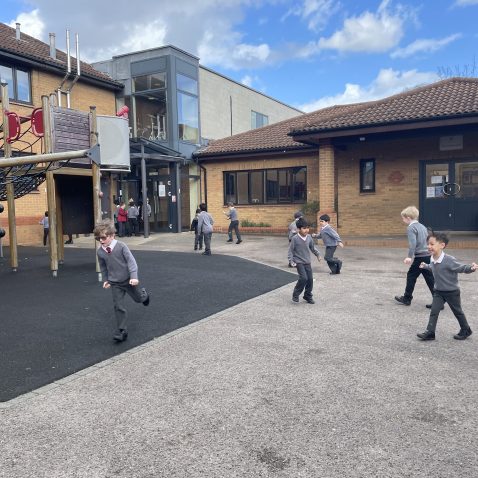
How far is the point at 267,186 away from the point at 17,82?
35.1 ft

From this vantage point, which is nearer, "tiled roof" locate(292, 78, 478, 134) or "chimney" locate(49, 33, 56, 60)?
"tiled roof" locate(292, 78, 478, 134)

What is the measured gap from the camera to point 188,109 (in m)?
23.3

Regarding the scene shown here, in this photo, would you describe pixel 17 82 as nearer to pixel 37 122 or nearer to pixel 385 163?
pixel 37 122

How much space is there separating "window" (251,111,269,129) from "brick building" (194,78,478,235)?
12748mm

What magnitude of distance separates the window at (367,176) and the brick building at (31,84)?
1076cm

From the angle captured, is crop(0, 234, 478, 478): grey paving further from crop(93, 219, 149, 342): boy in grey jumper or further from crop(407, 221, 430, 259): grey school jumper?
crop(407, 221, 430, 259): grey school jumper

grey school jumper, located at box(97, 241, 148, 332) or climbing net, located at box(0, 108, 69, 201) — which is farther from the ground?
climbing net, located at box(0, 108, 69, 201)

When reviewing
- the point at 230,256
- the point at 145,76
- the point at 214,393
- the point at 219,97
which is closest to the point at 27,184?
the point at 230,256

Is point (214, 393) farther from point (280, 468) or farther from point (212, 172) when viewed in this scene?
point (212, 172)

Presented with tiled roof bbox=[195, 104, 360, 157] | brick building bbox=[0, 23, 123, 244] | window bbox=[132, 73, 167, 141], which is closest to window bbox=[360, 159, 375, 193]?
tiled roof bbox=[195, 104, 360, 157]

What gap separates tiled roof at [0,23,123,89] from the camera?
699 inches

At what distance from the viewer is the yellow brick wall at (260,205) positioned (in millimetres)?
19828

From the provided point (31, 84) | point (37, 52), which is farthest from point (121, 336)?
point (37, 52)

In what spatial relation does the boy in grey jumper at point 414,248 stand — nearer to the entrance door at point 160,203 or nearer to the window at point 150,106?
the entrance door at point 160,203
